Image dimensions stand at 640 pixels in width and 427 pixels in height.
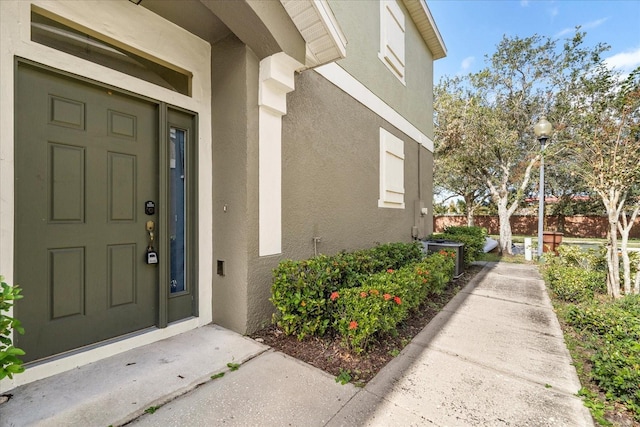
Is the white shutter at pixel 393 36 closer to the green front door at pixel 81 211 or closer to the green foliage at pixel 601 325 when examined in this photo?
the green front door at pixel 81 211

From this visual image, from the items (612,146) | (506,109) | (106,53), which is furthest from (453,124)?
(106,53)

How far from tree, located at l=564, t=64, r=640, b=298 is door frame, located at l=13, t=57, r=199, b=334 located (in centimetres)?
622

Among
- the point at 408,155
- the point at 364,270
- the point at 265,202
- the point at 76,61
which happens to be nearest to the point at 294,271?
the point at 265,202

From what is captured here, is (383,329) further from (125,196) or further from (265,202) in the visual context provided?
(125,196)

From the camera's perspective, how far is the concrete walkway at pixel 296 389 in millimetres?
1941

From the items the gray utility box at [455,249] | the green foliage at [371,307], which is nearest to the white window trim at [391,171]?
the gray utility box at [455,249]

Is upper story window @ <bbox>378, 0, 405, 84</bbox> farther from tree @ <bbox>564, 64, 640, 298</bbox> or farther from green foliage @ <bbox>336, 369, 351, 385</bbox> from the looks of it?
green foliage @ <bbox>336, 369, 351, 385</bbox>

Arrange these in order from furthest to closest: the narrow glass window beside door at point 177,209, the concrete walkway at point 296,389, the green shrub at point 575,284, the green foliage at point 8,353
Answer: the green shrub at point 575,284 < the narrow glass window beside door at point 177,209 < the concrete walkway at point 296,389 < the green foliage at point 8,353

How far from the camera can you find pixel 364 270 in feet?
12.3

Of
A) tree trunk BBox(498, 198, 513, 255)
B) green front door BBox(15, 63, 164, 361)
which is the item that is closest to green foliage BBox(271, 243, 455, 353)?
green front door BBox(15, 63, 164, 361)

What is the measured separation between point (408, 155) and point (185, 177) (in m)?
5.72

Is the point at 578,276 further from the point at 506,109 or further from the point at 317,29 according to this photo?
the point at 506,109

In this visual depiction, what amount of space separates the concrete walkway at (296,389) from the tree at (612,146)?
9.68 feet

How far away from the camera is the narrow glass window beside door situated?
317 centimetres
